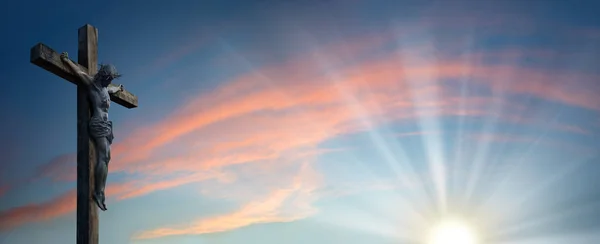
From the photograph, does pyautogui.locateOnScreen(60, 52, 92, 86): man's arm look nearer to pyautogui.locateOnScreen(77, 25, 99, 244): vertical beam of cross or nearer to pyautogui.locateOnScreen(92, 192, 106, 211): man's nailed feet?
pyautogui.locateOnScreen(77, 25, 99, 244): vertical beam of cross

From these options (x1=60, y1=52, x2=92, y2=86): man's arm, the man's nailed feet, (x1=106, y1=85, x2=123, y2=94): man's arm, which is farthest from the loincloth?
(x1=106, y1=85, x2=123, y2=94): man's arm

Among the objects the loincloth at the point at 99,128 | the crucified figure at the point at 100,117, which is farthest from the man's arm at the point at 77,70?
the loincloth at the point at 99,128

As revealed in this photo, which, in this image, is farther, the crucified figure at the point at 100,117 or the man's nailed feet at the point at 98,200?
the crucified figure at the point at 100,117

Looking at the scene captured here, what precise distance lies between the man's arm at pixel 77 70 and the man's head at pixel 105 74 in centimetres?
15

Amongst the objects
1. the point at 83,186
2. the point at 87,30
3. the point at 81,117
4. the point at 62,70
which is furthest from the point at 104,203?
the point at 87,30

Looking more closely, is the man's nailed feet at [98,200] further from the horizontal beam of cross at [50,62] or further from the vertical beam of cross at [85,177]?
the horizontal beam of cross at [50,62]

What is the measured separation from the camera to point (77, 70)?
12000mm

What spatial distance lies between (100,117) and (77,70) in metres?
0.88

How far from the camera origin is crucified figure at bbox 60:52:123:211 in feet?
38.6

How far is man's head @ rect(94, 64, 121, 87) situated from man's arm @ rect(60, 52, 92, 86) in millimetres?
151

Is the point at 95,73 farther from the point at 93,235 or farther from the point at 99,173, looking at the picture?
the point at 93,235

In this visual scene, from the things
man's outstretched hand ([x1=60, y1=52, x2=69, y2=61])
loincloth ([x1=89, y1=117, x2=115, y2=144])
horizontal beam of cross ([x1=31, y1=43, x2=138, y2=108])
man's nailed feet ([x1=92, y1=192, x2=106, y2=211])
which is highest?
man's outstretched hand ([x1=60, y1=52, x2=69, y2=61])

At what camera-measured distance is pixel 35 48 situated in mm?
11164

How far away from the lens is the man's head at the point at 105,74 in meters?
12.2
